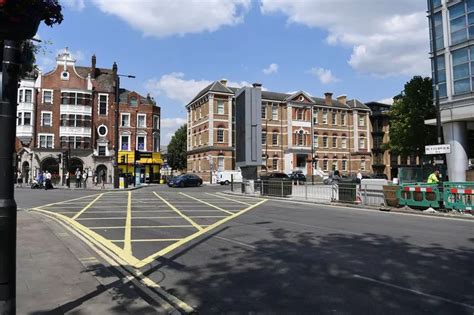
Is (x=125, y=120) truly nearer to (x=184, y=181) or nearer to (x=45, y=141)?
(x=45, y=141)

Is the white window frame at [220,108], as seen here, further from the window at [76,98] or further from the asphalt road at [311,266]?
the asphalt road at [311,266]

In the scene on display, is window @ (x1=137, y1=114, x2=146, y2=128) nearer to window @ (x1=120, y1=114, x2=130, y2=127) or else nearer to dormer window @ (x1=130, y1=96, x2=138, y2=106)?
window @ (x1=120, y1=114, x2=130, y2=127)

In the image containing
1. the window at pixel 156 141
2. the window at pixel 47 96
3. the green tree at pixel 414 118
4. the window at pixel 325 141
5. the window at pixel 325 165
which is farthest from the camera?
the window at pixel 325 141

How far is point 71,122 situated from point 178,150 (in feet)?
130

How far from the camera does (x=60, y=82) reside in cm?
5588

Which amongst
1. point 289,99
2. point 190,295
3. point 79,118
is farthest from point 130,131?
point 190,295

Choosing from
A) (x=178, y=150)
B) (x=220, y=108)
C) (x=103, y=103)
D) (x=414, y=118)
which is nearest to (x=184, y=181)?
(x=103, y=103)

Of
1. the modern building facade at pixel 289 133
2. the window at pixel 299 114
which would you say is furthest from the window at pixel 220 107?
the window at pixel 299 114

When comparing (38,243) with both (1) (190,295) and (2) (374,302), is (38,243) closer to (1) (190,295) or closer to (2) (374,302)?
(1) (190,295)

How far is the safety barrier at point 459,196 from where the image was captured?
16.3 meters

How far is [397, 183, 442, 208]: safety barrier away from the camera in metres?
17.6

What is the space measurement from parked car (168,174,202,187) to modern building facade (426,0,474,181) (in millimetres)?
26540

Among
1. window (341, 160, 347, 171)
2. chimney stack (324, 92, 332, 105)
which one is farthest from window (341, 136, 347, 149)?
chimney stack (324, 92, 332, 105)

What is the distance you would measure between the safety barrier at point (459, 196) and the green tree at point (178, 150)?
257 ft
